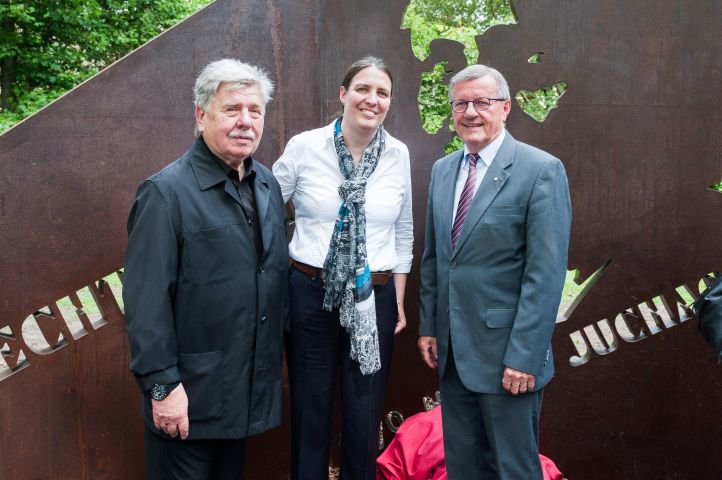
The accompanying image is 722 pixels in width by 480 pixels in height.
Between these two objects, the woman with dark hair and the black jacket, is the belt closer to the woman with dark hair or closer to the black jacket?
the woman with dark hair

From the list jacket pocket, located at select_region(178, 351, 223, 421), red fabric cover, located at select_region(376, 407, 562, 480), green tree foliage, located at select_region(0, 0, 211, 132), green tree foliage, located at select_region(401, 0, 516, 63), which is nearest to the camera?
jacket pocket, located at select_region(178, 351, 223, 421)

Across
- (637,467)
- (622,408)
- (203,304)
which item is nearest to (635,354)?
(622,408)

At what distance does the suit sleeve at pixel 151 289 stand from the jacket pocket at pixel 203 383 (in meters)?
0.07

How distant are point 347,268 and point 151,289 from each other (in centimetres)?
73

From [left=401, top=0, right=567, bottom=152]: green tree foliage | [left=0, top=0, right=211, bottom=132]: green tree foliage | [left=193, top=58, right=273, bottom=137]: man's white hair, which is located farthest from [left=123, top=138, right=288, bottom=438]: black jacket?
[left=0, top=0, right=211, bottom=132]: green tree foliage

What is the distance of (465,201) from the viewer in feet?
7.41

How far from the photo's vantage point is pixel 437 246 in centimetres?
234

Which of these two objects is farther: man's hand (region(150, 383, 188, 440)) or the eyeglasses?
the eyeglasses

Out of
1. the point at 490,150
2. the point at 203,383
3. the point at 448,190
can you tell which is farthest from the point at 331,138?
the point at 203,383

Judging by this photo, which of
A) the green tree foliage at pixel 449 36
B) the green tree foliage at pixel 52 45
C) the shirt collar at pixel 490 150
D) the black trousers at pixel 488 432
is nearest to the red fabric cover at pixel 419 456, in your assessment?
the black trousers at pixel 488 432

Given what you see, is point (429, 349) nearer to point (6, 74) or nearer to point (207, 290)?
point (207, 290)

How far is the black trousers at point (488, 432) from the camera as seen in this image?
7.10 ft

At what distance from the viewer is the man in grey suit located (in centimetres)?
208

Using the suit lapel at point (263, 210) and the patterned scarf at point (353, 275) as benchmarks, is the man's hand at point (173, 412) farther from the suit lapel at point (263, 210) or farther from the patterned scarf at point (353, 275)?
the patterned scarf at point (353, 275)
